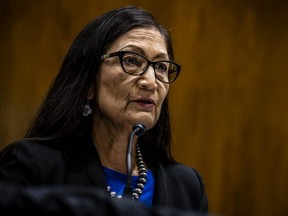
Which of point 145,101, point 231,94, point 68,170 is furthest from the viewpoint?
point 231,94

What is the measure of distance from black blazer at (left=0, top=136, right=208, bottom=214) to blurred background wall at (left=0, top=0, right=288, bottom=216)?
0.94 meters

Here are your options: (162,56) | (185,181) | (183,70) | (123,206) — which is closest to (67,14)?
(183,70)

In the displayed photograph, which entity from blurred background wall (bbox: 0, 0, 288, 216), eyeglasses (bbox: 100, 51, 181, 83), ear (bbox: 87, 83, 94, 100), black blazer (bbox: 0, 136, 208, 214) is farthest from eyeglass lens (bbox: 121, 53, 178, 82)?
blurred background wall (bbox: 0, 0, 288, 216)

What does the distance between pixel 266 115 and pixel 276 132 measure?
107 mm

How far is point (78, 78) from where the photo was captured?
4.83 ft

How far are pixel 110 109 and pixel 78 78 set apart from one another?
14cm

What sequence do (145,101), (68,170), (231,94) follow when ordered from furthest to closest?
(231,94)
(145,101)
(68,170)

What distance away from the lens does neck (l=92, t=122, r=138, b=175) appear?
1463mm

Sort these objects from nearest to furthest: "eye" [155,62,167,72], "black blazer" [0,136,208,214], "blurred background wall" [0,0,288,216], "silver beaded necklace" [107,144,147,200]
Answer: "black blazer" [0,136,208,214], "silver beaded necklace" [107,144,147,200], "eye" [155,62,167,72], "blurred background wall" [0,0,288,216]

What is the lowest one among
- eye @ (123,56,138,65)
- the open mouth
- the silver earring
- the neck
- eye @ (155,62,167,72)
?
the neck

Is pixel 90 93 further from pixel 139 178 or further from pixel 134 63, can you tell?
pixel 139 178

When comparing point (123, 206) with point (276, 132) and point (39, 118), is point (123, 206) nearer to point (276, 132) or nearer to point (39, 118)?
point (39, 118)

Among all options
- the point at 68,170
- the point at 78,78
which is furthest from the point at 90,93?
the point at 68,170

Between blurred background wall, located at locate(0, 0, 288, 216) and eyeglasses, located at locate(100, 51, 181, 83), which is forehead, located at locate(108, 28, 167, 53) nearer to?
eyeglasses, located at locate(100, 51, 181, 83)
